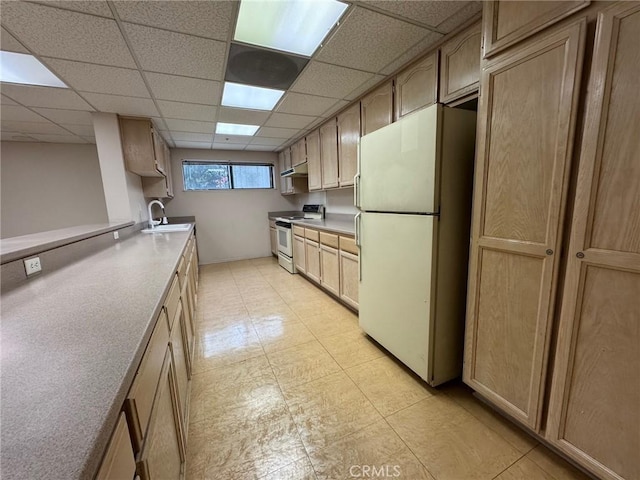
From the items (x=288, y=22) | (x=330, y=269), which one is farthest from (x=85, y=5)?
(x=330, y=269)

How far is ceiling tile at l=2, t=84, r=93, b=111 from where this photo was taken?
2.18 m

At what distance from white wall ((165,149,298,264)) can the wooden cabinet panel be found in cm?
459

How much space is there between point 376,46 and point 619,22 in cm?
126

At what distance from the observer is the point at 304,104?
277cm

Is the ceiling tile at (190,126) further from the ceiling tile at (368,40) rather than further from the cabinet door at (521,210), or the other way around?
the cabinet door at (521,210)

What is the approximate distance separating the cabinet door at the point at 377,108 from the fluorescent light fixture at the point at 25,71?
248cm

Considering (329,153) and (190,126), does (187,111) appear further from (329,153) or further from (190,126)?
(329,153)

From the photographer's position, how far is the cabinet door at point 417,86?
186 cm

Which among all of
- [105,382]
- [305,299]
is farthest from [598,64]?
[305,299]

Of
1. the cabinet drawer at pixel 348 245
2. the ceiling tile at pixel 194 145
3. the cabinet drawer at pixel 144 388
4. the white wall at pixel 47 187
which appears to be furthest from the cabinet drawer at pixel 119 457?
the white wall at pixel 47 187

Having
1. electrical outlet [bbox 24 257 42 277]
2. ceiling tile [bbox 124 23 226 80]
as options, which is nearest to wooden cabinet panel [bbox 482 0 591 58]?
ceiling tile [bbox 124 23 226 80]

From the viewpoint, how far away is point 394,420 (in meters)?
1.44

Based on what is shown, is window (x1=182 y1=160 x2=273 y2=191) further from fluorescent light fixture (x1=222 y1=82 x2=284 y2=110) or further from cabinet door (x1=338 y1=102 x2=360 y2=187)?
cabinet door (x1=338 y1=102 x2=360 y2=187)

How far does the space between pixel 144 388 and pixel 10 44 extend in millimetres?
2262
